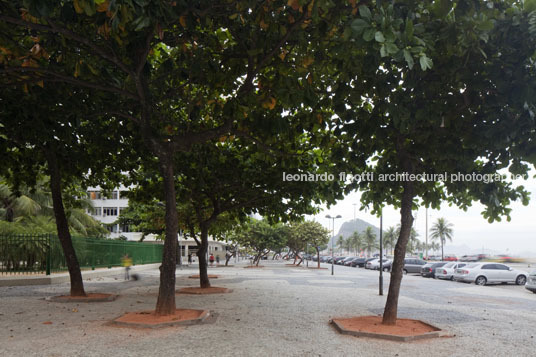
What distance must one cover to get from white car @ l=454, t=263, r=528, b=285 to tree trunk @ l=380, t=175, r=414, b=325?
60.8ft

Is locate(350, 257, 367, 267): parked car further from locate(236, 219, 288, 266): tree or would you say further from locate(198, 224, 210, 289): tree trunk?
locate(198, 224, 210, 289): tree trunk

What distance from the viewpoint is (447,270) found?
28.0m

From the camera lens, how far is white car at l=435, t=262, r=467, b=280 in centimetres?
2759

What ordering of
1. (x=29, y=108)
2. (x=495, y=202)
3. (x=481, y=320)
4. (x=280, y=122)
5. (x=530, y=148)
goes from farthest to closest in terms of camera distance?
(x=481, y=320) → (x=29, y=108) → (x=495, y=202) → (x=280, y=122) → (x=530, y=148)

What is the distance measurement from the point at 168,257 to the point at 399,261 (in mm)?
4931

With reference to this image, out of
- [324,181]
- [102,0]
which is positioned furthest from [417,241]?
[102,0]

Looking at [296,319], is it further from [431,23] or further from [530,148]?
[431,23]

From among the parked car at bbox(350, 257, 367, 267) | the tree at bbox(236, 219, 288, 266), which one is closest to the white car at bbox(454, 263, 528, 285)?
the tree at bbox(236, 219, 288, 266)

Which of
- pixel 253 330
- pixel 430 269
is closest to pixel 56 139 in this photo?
pixel 253 330

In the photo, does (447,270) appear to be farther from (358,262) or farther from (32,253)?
(32,253)

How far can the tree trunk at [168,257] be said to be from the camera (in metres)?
8.84

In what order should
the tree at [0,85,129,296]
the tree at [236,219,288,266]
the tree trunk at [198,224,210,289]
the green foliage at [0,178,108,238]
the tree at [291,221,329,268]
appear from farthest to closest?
the tree at [291,221,329,268] < the tree at [236,219,288,266] < the green foliage at [0,178,108,238] < the tree trunk at [198,224,210,289] < the tree at [0,85,129,296]

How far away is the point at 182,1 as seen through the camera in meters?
5.53

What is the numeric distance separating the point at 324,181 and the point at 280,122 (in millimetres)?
5303
